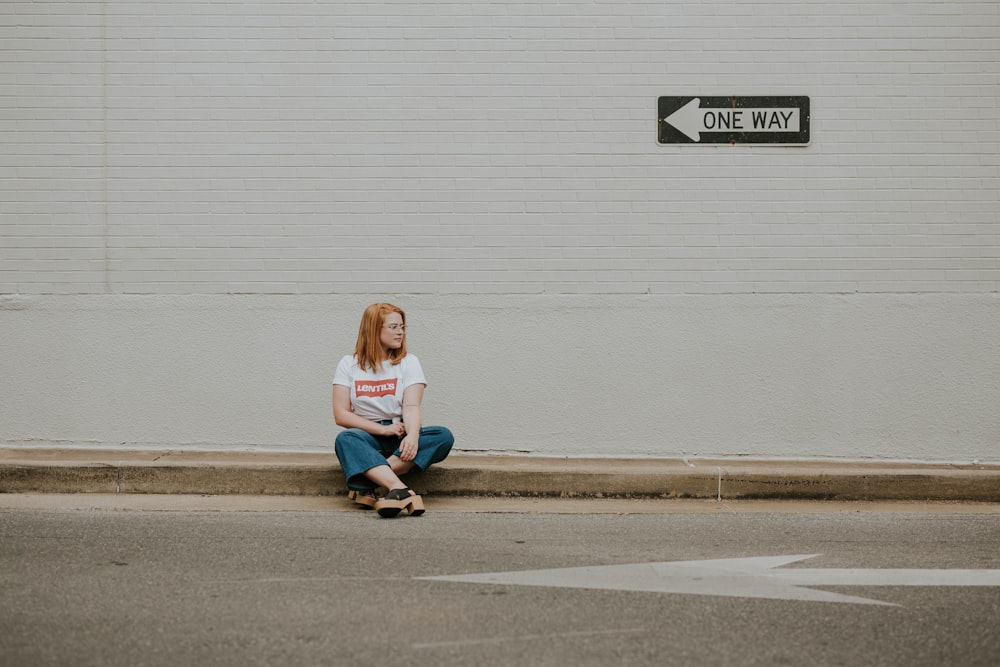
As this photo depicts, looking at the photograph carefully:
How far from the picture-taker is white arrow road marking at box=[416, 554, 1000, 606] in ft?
15.7

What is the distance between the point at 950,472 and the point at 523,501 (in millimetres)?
3021

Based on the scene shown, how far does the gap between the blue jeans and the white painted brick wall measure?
1.60m

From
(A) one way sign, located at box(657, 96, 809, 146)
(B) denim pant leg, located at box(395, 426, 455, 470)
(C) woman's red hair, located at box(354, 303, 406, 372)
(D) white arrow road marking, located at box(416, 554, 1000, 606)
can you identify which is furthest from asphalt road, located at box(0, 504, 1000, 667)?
(A) one way sign, located at box(657, 96, 809, 146)

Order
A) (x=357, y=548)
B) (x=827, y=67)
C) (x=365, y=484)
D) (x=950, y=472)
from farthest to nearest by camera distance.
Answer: (x=827, y=67)
(x=950, y=472)
(x=365, y=484)
(x=357, y=548)

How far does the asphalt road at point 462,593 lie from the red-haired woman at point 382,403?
1.13 feet

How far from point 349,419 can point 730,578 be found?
2764 mm

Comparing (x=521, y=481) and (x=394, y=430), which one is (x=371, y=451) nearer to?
(x=394, y=430)

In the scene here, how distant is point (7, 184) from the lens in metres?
7.98

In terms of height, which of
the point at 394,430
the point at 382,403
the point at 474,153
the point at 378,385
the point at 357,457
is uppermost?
the point at 474,153

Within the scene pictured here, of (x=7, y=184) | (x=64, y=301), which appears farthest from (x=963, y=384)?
(x=7, y=184)

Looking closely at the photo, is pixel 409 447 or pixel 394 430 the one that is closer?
pixel 409 447

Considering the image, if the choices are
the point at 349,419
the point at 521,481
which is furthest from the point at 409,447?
the point at 521,481

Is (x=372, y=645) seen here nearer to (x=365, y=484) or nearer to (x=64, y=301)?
(x=365, y=484)

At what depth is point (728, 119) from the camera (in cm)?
796
